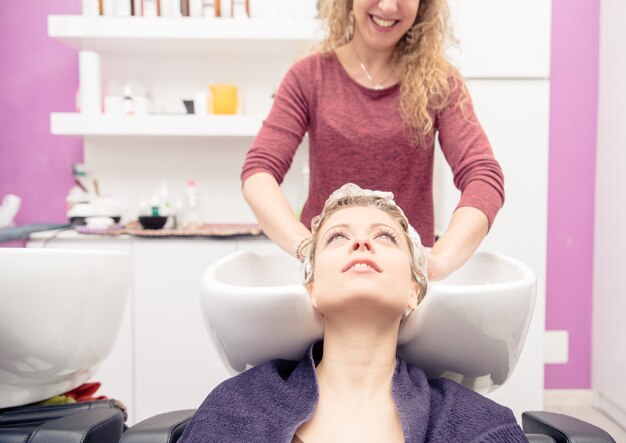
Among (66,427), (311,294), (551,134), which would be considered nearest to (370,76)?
(311,294)

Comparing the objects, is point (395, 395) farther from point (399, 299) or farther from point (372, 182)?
point (372, 182)

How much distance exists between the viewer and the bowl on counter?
2.50m

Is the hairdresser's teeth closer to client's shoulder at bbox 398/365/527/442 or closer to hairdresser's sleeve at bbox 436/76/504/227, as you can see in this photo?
hairdresser's sleeve at bbox 436/76/504/227

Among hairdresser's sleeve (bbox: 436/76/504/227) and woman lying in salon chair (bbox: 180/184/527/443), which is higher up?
hairdresser's sleeve (bbox: 436/76/504/227)

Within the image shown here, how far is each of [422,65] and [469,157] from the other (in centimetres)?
28

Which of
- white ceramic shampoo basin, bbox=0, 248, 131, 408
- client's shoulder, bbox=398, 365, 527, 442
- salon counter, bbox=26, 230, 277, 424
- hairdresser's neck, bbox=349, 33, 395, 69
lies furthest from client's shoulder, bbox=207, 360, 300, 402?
salon counter, bbox=26, 230, 277, 424

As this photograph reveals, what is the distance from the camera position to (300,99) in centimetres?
152

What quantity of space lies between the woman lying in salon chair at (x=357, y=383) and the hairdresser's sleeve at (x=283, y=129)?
1.19ft

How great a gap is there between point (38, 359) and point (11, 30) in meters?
2.30

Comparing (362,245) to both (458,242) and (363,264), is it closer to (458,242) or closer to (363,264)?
(363,264)

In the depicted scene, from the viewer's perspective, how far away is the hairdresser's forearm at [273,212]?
125 centimetres

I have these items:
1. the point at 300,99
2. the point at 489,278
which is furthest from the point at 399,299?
the point at 300,99

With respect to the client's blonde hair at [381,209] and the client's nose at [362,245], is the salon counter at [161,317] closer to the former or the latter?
the client's blonde hair at [381,209]

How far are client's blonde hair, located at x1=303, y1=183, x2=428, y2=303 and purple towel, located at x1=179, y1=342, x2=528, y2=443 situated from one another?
0.17 meters
